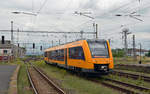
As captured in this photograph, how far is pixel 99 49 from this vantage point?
54.7 ft

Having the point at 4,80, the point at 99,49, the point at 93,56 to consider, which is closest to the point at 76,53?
the point at 99,49

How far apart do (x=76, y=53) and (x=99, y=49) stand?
257cm

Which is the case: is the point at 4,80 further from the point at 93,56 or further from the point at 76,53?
the point at 93,56

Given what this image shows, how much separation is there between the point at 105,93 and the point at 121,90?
1.23m

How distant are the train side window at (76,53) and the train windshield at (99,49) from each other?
945 mm

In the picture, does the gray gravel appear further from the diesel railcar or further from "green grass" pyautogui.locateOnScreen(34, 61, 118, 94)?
the diesel railcar

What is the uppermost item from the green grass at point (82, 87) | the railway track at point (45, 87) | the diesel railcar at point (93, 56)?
the diesel railcar at point (93, 56)

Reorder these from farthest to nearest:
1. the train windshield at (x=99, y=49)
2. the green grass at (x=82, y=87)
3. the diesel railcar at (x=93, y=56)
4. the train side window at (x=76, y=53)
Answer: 1. the train side window at (x=76, y=53)
2. the train windshield at (x=99, y=49)
3. the diesel railcar at (x=93, y=56)
4. the green grass at (x=82, y=87)

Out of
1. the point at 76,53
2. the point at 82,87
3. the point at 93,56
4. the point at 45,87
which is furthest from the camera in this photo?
the point at 76,53

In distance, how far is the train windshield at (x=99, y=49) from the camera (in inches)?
642

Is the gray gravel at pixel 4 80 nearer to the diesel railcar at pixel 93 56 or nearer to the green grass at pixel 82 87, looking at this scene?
the green grass at pixel 82 87

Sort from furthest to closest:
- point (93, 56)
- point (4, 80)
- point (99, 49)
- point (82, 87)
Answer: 1. point (4, 80)
2. point (99, 49)
3. point (93, 56)
4. point (82, 87)

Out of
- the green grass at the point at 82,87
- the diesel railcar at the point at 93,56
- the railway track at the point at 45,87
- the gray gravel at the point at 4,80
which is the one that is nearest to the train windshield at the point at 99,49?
the diesel railcar at the point at 93,56

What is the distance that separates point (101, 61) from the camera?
A: 15930 millimetres
